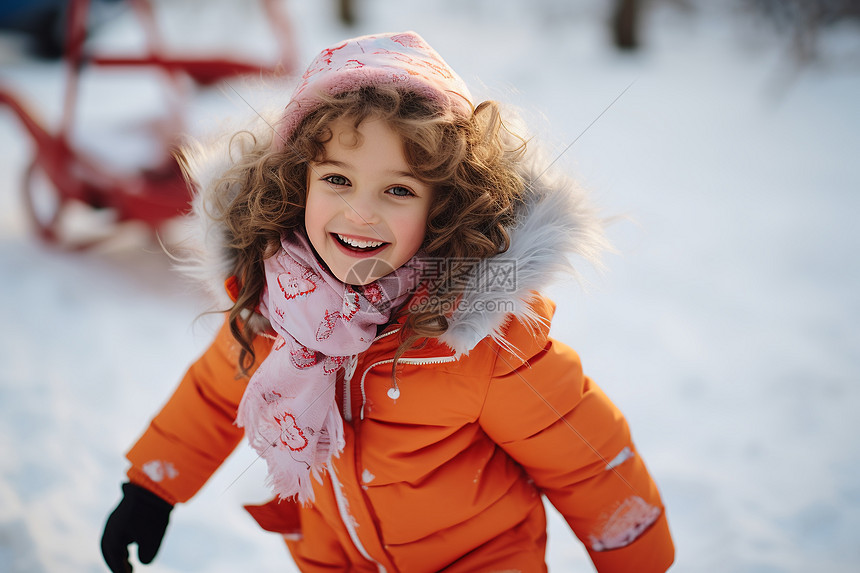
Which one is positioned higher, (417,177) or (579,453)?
(417,177)

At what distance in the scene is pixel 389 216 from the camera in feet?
3.13

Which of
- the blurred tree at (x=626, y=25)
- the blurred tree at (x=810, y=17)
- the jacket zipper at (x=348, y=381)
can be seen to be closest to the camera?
the jacket zipper at (x=348, y=381)

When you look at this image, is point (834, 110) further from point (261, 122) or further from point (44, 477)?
point (44, 477)

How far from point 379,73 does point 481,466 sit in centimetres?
63

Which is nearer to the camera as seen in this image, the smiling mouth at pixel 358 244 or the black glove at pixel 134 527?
the smiling mouth at pixel 358 244

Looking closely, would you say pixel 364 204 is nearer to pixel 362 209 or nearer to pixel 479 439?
pixel 362 209

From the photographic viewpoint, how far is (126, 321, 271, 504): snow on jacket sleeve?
1.20m

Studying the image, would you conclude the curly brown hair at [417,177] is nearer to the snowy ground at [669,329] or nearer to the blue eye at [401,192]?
the blue eye at [401,192]

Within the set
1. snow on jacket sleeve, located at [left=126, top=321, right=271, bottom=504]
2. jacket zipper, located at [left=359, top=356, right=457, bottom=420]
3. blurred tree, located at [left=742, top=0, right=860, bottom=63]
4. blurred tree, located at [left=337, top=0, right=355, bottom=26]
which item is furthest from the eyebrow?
blurred tree, located at [left=337, top=0, right=355, bottom=26]

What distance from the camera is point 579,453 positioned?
41.7 inches

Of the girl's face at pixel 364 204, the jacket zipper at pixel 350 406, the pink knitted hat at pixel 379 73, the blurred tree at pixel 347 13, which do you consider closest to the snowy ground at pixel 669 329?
the pink knitted hat at pixel 379 73

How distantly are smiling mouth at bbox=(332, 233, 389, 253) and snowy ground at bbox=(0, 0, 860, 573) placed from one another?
35 cm

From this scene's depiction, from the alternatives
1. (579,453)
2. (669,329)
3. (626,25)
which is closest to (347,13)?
(626,25)

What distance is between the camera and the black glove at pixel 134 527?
115 cm
